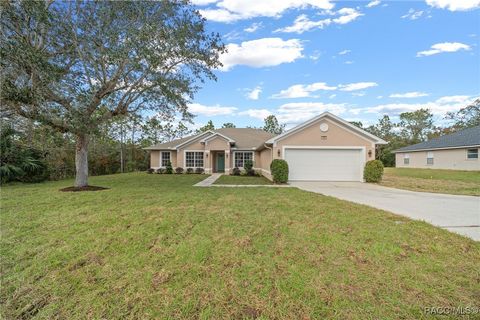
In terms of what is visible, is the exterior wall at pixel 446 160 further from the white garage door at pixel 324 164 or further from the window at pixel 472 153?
the white garage door at pixel 324 164

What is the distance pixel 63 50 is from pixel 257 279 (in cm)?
1143

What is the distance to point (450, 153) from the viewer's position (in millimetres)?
23438

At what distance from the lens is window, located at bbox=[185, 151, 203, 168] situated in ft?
70.1

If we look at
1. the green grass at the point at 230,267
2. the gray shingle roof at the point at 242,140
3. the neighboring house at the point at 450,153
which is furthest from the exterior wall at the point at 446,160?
the green grass at the point at 230,267

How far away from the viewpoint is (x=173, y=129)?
3741 cm

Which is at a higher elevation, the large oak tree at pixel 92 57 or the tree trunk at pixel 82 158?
the large oak tree at pixel 92 57

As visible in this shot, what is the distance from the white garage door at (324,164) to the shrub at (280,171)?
3.68 ft

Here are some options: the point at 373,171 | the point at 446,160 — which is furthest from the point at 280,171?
Result: the point at 446,160

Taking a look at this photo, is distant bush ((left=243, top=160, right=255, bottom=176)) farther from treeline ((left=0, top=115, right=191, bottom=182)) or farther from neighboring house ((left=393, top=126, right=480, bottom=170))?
neighboring house ((left=393, top=126, right=480, bottom=170))

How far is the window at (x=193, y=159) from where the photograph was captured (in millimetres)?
21375

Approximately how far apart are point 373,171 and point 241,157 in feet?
35.9

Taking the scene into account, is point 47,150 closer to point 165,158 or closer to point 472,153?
point 165,158

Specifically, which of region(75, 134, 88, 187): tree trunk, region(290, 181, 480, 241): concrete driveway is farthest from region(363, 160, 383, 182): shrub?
region(75, 134, 88, 187): tree trunk

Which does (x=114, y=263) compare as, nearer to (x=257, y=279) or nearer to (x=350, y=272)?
(x=257, y=279)
